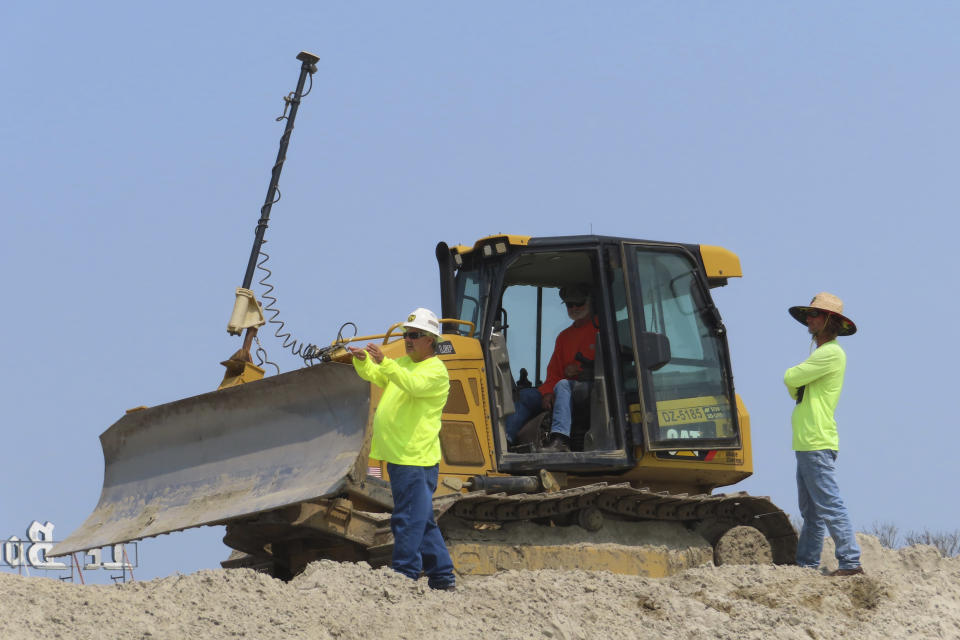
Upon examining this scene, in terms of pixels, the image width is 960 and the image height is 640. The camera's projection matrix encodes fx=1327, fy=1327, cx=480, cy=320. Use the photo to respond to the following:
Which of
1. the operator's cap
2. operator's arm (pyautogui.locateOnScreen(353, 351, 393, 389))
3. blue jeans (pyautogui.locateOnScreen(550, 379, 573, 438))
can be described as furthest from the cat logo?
operator's arm (pyautogui.locateOnScreen(353, 351, 393, 389))

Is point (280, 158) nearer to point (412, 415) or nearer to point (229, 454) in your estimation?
point (229, 454)

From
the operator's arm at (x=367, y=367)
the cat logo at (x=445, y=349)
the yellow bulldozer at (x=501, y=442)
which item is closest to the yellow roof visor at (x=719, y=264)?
the yellow bulldozer at (x=501, y=442)

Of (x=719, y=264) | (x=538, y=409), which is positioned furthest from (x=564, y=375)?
(x=719, y=264)

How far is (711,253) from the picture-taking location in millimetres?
10852

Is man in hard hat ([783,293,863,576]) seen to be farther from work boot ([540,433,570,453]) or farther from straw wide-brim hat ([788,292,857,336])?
work boot ([540,433,570,453])

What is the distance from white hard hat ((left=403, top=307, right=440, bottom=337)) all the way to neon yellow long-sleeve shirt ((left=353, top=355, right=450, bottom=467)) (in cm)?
19

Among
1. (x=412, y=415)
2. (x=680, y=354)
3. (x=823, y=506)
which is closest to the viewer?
(x=412, y=415)

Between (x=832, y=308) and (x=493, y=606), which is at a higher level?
(x=832, y=308)

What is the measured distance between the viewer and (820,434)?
373 inches

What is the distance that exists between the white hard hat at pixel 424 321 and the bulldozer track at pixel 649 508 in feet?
4.40

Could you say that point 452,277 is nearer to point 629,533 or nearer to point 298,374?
point 298,374

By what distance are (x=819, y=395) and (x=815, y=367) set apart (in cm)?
21

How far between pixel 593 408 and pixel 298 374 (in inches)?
90.1

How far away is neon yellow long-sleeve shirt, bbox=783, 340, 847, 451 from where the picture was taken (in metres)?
9.49
